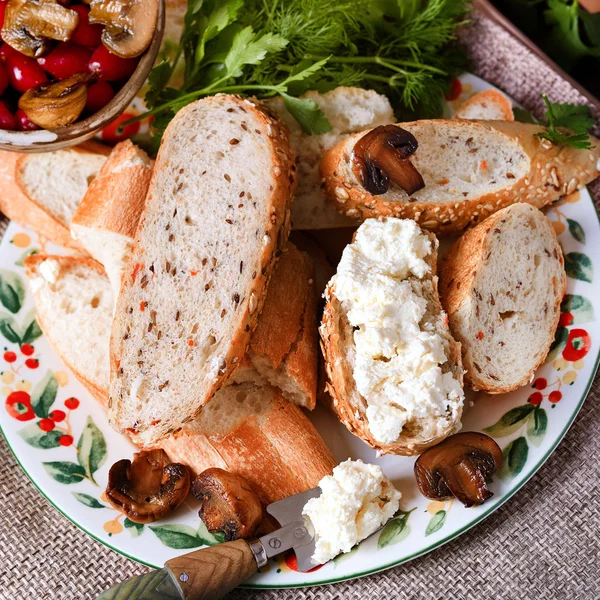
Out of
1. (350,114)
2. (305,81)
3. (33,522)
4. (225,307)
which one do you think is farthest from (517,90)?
(33,522)

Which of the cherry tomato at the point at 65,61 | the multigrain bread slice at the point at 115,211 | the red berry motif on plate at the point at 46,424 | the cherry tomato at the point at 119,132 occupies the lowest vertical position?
the red berry motif on plate at the point at 46,424

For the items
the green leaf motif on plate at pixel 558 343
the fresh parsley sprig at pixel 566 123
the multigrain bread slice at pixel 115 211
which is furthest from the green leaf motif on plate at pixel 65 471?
the fresh parsley sprig at pixel 566 123

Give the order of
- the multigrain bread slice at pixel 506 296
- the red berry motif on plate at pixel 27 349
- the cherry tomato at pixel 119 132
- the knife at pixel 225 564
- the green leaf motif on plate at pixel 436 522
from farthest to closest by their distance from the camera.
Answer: the cherry tomato at pixel 119 132 < the red berry motif on plate at pixel 27 349 < the multigrain bread slice at pixel 506 296 < the green leaf motif on plate at pixel 436 522 < the knife at pixel 225 564

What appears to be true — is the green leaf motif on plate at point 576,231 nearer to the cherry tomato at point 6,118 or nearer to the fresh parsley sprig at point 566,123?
the fresh parsley sprig at point 566,123

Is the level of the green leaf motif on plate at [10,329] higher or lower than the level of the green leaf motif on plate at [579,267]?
higher

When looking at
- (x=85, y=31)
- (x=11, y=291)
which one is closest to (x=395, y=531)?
(x=11, y=291)

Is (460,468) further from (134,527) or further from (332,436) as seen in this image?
(134,527)

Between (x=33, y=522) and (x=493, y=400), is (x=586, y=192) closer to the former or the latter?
(x=493, y=400)
